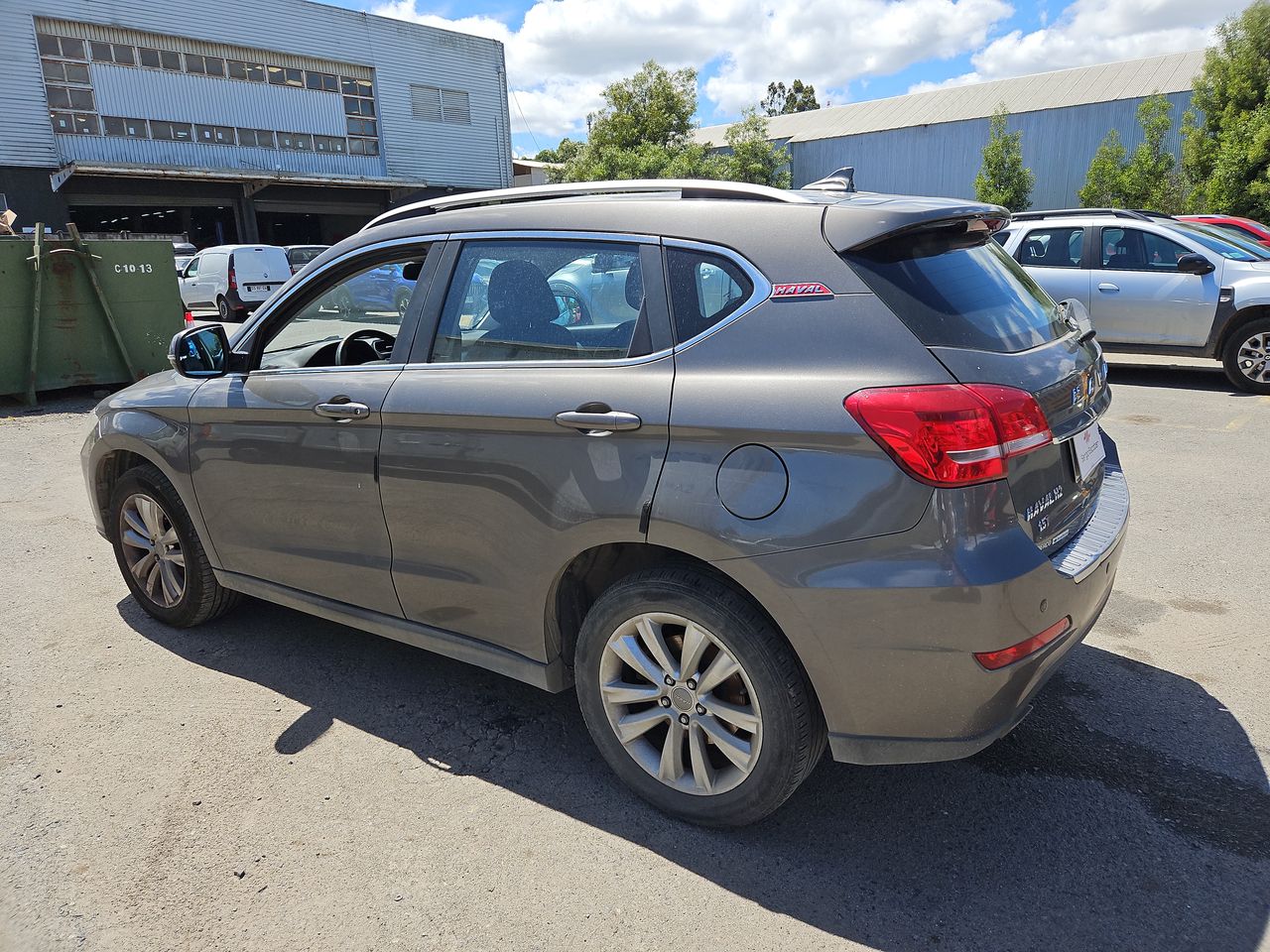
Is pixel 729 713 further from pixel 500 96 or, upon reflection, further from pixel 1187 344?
pixel 500 96

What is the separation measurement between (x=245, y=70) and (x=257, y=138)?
7.13ft

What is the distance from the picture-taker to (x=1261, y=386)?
9.14 meters

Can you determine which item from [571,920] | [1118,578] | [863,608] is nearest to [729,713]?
[863,608]

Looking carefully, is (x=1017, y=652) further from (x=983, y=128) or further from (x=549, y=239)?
(x=983, y=128)

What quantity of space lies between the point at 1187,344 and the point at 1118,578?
6369 mm

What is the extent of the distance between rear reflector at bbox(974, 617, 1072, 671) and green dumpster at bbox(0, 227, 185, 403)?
11489mm

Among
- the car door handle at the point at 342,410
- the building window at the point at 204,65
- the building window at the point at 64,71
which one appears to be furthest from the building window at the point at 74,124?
the car door handle at the point at 342,410

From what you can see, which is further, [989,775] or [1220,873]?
[989,775]

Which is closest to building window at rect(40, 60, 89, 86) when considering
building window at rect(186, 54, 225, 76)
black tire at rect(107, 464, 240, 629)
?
building window at rect(186, 54, 225, 76)

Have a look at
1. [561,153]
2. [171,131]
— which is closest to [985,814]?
[171,131]

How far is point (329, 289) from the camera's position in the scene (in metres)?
3.58

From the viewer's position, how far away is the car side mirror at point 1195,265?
9.18 metres

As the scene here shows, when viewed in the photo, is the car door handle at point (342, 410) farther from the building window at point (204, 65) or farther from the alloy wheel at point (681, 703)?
the building window at point (204, 65)

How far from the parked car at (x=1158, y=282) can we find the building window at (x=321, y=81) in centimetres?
2938
